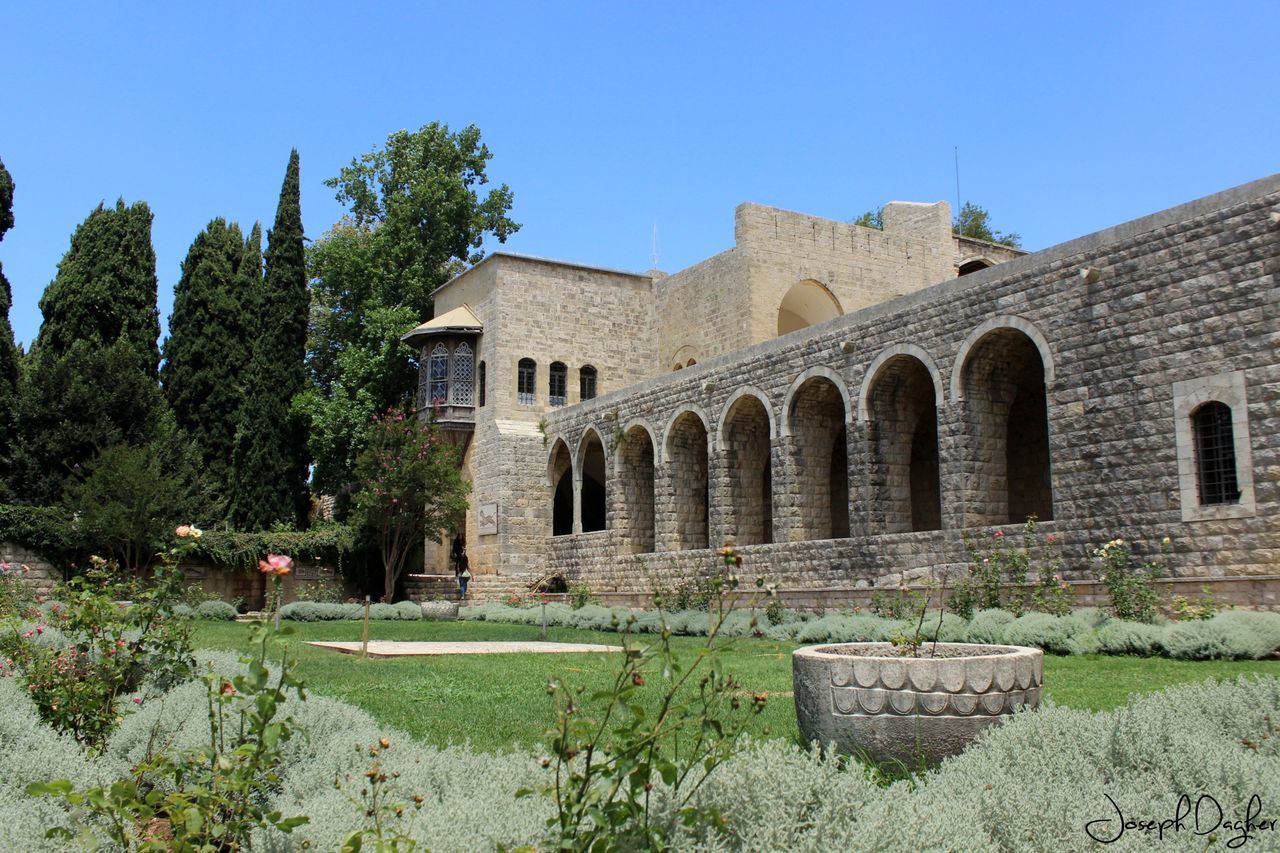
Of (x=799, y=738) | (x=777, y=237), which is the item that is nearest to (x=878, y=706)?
(x=799, y=738)

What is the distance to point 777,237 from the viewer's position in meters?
27.6

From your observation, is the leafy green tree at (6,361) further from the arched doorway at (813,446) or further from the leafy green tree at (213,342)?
the arched doorway at (813,446)


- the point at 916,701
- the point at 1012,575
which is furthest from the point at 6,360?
the point at 916,701

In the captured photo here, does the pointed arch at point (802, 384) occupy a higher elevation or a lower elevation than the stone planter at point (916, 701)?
higher

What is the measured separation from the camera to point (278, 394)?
30.3 m

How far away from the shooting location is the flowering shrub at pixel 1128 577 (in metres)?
12.3

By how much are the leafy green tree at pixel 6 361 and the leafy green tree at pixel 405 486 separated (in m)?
8.78

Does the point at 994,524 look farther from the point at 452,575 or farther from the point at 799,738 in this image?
the point at 452,575

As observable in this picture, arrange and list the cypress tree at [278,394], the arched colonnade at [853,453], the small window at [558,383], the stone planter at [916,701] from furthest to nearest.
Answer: the cypress tree at [278,394]
the small window at [558,383]
the arched colonnade at [853,453]
the stone planter at [916,701]

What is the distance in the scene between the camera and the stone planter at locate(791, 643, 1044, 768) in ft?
15.6

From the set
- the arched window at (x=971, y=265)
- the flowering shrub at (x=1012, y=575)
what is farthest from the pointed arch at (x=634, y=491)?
the arched window at (x=971, y=265)

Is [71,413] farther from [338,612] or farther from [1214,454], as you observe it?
[1214,454]

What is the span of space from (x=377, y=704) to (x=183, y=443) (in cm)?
2400
